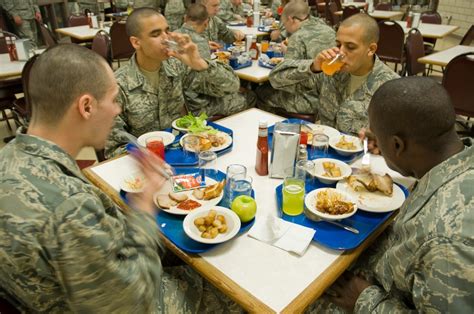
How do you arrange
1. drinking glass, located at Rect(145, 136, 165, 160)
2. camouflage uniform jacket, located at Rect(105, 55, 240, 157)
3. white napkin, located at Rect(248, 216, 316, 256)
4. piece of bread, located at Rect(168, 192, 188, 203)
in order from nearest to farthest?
white napkin, located at Rect(248, 216, 316, 256) → piece of bread, located at Rect(168, 192, 188, 203) → drinking glass, located at Rect(145, 136, 165, 160) → camouflage uniform jacket, located at Rect(105, 55, 240, 157)

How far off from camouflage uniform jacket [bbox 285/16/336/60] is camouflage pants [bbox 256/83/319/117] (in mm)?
372

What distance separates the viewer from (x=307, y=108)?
3.33 metres

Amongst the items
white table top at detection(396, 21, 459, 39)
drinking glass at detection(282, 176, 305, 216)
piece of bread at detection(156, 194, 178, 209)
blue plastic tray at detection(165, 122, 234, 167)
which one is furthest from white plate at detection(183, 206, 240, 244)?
white table top at detection(396, 21, 459, 39)

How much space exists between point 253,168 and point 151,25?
1.34m

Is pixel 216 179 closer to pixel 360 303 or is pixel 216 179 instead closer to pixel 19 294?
pixel 360 303

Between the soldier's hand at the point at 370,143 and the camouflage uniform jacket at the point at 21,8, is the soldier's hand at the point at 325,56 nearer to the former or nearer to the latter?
the soldier's hand at the point at 370,143

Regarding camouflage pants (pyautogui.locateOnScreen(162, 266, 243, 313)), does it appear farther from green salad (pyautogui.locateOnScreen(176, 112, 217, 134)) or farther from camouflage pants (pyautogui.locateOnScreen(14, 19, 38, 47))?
camouflage pants (pyautogui.locateOnScreen(14, 19, 38, 47))

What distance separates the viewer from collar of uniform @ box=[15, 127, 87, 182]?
106cm

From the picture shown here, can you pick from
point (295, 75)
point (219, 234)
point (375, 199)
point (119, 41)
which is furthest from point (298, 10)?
point (219, 234)

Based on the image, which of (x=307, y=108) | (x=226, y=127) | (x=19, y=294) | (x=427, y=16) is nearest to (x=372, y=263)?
(x=226, y=127)

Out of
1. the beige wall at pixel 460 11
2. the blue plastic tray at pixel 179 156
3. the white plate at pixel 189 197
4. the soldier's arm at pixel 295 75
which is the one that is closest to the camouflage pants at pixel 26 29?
the soldier's arm at pixel 295 75

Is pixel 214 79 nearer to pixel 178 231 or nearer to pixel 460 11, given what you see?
pixel 178 231

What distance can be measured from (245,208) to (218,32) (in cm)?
410

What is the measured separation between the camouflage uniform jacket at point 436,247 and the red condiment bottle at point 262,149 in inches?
29.0
